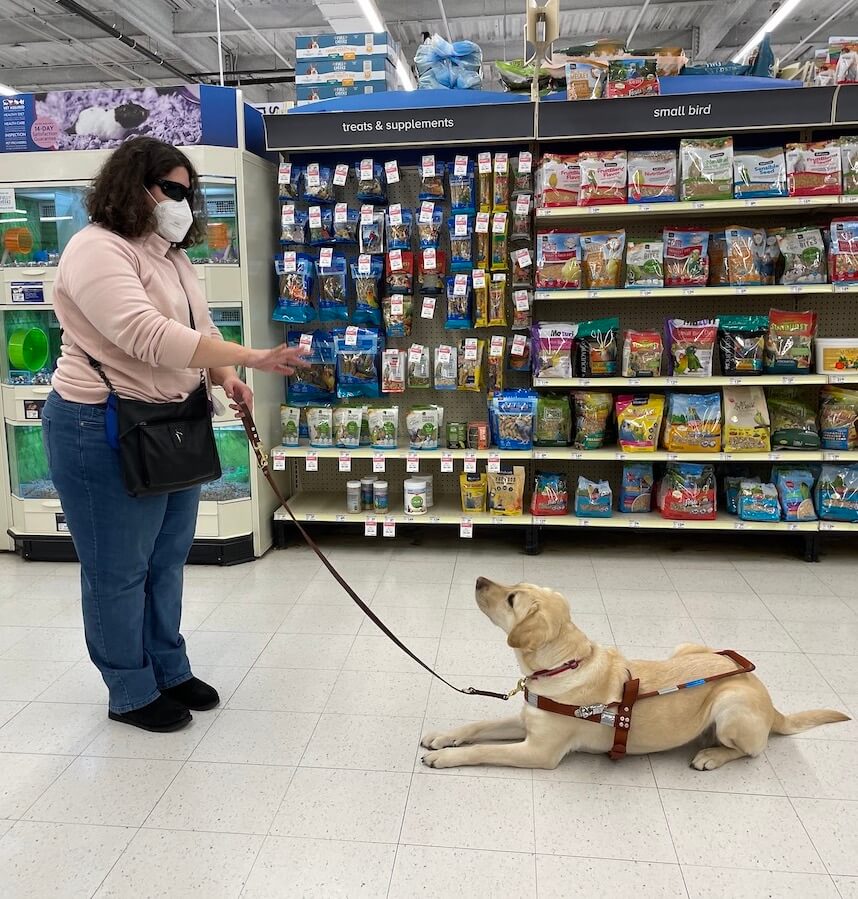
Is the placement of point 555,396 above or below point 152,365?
below

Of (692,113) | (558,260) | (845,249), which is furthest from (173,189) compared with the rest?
(845,249)

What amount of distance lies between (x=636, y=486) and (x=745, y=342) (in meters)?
0.96

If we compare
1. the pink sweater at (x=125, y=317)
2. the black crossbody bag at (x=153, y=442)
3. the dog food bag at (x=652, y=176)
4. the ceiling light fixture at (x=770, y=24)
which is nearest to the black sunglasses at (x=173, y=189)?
the pink sweater at (x=125, y=317)

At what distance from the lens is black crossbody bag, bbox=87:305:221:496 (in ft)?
7.48

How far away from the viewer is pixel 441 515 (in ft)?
14.7

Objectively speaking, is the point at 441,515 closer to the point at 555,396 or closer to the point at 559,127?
the point at 555,396

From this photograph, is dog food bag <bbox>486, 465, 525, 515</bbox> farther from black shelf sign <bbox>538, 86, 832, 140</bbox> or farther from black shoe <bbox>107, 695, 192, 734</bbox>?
black shoe <bbox>107, 695, 192, 734</bbox>

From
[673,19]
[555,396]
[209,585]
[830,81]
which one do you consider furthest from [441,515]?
[673,19]

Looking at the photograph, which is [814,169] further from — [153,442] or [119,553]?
[119,553]

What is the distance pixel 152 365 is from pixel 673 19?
9.48m

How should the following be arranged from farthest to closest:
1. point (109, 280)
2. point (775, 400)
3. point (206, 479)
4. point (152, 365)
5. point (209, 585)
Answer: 1. point (775, 400)
2. point (209, 585)
3. point (206, 479)
4. point (152, 365)
5. point (109, 280)

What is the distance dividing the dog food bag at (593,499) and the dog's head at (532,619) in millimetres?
2114

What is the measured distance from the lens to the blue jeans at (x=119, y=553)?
2316 mm

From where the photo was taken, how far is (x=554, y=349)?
429 centimetres
